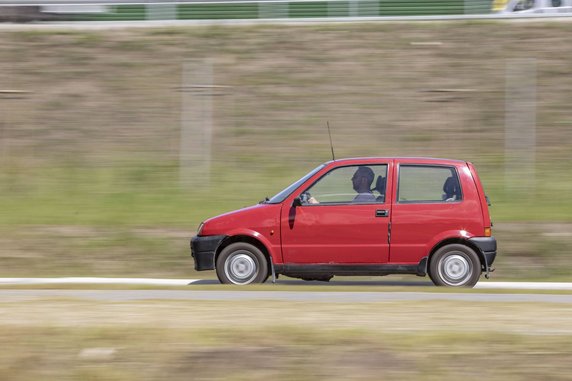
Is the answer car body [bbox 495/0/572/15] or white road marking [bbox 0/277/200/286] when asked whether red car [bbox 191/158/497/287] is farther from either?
car body [bbox 495/0/572/15]

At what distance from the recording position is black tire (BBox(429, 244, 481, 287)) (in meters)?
12.7

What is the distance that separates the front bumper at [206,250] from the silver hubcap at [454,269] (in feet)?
8.95

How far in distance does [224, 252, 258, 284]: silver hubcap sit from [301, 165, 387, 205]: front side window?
102 cm

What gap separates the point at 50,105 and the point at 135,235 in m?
8.88

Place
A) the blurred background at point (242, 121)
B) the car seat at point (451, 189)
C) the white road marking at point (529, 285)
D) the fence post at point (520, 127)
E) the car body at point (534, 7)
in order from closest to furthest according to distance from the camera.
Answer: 1. the car seat at point (451, 189)
2. the white road marking at point (529, 285)
3. the blurred background at point (242, 121)
4. the fence post at point (520, 127)
5. the car body at point (534, 7)

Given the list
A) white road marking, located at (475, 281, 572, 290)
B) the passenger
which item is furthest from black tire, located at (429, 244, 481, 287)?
the passenger

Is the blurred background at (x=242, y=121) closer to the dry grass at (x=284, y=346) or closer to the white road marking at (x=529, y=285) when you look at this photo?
the white road marking at (x=529, y=285)

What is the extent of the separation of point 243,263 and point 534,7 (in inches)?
708

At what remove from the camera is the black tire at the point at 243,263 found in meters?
13.0

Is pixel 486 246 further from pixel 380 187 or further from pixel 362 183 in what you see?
pixel 362 183

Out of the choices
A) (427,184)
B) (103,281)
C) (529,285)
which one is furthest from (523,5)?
(103,281)

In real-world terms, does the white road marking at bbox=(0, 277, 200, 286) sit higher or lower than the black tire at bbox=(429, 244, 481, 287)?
lower

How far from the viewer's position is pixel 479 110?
23500 millimetres

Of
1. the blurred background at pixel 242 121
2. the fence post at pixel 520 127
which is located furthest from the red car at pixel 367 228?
the fence post at pixel 520 127
